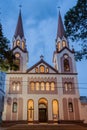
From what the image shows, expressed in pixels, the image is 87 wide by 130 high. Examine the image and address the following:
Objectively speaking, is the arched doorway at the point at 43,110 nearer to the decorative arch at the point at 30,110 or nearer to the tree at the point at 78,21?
the decorative arch at the point at 30,110

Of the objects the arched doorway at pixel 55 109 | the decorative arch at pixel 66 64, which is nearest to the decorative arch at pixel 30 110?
the arched doorway at pixel 55 109

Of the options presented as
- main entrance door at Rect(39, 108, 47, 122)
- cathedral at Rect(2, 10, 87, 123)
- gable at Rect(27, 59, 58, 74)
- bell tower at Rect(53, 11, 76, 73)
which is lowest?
main entrance door at Rect(39, 108, 47, 122)

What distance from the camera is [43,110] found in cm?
2719

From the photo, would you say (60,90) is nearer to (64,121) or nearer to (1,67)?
(64,121)

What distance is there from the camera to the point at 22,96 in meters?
26.8

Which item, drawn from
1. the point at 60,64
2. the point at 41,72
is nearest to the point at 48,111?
the point at 41,72

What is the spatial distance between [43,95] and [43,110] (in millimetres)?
2279

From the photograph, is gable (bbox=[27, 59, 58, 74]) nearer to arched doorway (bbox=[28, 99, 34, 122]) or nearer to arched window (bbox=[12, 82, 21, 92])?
arched window (bbox=[12, 82, 21, 92])

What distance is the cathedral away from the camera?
2589 cm

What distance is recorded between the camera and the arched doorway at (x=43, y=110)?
26578 millimetres

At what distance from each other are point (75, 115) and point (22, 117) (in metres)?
7.56


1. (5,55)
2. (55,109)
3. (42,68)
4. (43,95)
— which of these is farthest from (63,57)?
(5,55)

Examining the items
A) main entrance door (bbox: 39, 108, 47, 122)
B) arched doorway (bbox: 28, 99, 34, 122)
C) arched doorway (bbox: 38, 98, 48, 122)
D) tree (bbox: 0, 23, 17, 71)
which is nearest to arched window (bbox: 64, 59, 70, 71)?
arched doorway (bbox: 38, 98, 48, 122)

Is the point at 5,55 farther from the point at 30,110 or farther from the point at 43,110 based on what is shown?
the point at 43,110
